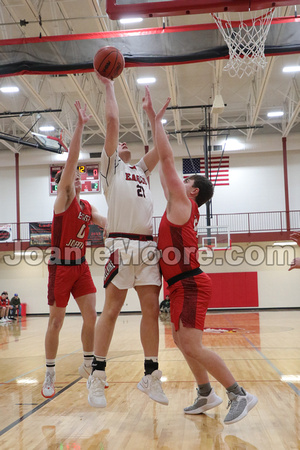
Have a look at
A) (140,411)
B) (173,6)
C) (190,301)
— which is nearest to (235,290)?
(173,6)

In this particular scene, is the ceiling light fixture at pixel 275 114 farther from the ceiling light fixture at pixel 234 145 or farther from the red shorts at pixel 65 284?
the red shorts at pixel 65 284

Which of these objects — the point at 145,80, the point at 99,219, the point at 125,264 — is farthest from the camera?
the point at 145,80

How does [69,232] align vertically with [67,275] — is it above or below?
above

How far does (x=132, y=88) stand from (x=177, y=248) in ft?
46.1

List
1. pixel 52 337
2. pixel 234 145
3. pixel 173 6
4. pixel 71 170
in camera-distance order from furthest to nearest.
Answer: pixel 234 145, pixel 173 6, pixel 52 337, pixel 71 170

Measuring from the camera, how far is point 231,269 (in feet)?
75.3

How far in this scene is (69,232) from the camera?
16.7ft

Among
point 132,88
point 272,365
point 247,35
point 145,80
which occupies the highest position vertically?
point 145,80

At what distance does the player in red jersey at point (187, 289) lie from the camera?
3.79 metres

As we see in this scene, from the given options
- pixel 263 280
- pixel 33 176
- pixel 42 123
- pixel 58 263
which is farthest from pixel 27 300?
pixel 58 263

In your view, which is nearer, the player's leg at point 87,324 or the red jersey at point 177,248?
the red jersey at point 177,248

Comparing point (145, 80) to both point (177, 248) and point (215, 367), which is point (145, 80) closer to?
point (177, 248)

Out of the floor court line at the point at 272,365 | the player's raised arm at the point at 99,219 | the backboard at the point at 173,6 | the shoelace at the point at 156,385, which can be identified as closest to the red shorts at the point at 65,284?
the player's raised arm at the point at 99,219

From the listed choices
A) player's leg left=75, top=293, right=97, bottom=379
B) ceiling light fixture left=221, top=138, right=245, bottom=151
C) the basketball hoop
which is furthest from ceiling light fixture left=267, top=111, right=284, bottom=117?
player's leg left=75, top=293, right=97, bottom=379
